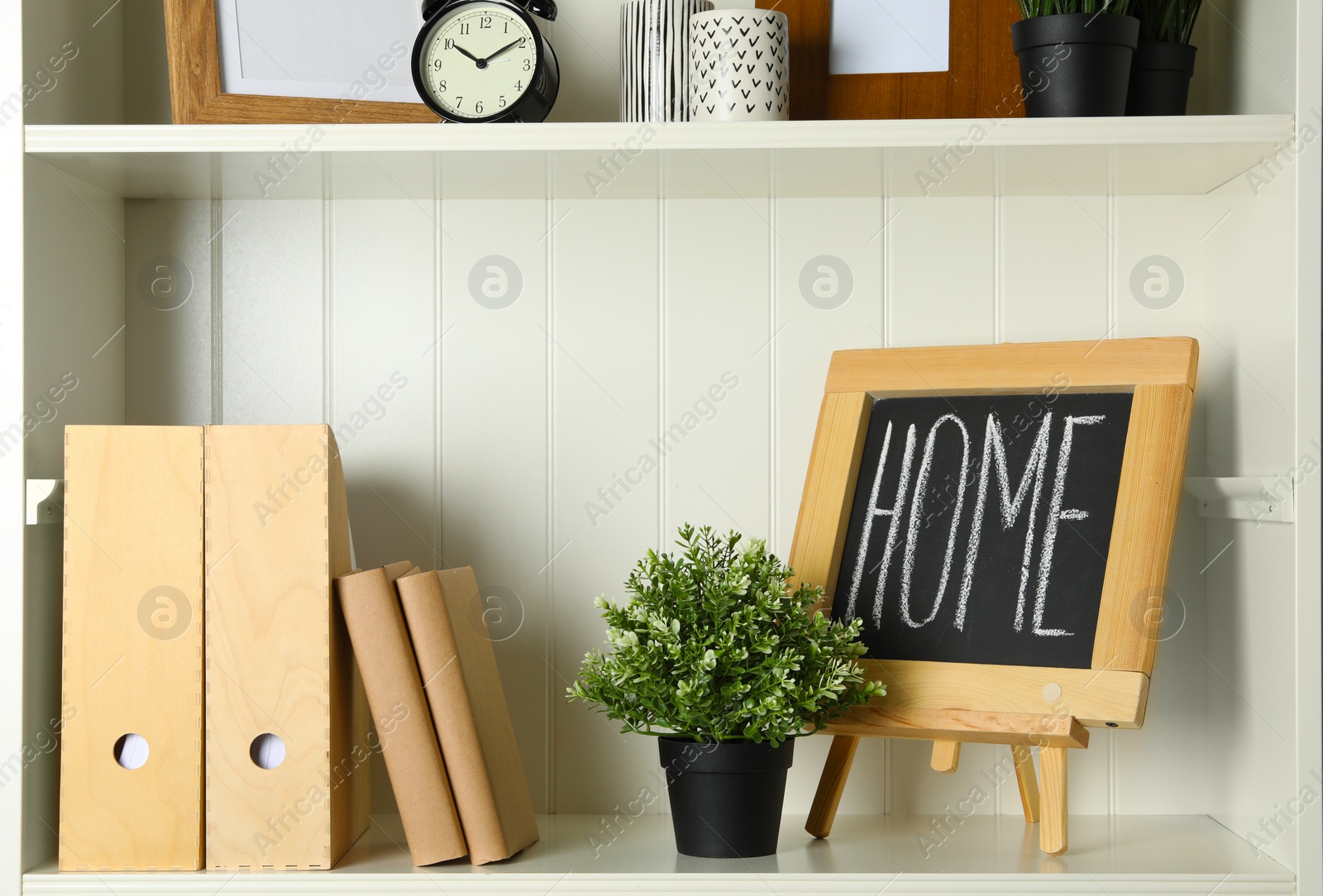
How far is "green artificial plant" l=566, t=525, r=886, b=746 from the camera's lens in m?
0.88

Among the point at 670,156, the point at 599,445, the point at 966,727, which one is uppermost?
the point at 670,156

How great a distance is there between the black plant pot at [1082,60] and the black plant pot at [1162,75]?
45mm

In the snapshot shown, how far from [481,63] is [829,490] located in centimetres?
55

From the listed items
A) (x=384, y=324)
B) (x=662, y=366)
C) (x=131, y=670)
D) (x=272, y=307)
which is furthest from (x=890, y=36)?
(x=131, y=670)

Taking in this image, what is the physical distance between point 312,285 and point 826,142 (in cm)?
59

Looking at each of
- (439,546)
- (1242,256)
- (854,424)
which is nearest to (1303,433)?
(1242,256)

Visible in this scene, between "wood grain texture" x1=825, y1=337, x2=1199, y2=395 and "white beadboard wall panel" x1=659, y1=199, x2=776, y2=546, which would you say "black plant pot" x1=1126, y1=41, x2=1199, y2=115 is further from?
"white beadboard wall panel" x1=659, y1=199, x2=776, y2=546

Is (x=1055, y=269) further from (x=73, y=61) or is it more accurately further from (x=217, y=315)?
(x=73, y=61)

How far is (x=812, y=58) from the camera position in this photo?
1.11m

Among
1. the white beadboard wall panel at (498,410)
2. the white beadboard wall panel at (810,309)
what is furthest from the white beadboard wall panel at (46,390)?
the white beadboard wall panel at (810,309)

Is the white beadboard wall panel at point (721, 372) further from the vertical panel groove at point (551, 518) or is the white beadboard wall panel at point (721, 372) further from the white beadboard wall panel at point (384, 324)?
the white beadboard wall panel at point (384, 324)

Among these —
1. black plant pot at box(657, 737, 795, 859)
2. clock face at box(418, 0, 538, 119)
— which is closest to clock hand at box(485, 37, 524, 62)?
clock face at box(418, 0, 538, 119)

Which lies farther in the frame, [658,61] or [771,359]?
[771,359]

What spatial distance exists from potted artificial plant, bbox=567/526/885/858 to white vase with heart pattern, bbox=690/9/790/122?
0.41m
